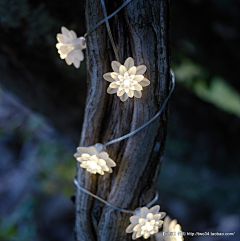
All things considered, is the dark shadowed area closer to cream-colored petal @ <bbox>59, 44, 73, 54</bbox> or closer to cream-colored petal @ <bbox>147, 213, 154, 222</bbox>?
cream-colored petal @ <bbox>147, 213, 154, 222</bbox>

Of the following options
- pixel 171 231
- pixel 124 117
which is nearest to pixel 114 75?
pixel 124 117

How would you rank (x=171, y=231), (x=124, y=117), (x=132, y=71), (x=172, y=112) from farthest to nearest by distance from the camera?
(x=172, y=112) → (x=171, y=231) → (x=124, y=117) → (x=132, y=71)

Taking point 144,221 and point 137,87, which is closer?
point 137,87

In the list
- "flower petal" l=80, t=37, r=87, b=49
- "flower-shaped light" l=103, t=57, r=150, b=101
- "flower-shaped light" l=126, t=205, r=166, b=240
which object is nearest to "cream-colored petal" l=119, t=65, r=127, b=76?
"flower-shaped light" l=103, t=57, r=150, b=101

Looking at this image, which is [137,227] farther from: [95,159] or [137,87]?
[137,87]

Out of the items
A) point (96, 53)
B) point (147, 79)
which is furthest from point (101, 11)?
point (147, 79)

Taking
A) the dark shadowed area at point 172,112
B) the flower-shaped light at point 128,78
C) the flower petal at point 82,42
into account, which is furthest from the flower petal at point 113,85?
the dark shadowed area at point 172,112

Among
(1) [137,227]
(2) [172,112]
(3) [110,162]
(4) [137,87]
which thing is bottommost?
(1) [137,227]
